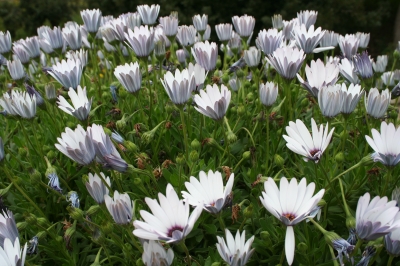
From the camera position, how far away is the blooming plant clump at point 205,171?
1.11 m

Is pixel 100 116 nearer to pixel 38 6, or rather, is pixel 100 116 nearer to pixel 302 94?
pixel 302 94

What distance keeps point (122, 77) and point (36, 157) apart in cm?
54

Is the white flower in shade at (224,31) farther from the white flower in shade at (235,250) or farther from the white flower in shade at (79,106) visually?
the white flower in shade at (235,250)

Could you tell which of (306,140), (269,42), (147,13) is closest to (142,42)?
Result: (269,42)

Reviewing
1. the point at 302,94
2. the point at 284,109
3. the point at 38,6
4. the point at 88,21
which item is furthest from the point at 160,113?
the point at 38,6

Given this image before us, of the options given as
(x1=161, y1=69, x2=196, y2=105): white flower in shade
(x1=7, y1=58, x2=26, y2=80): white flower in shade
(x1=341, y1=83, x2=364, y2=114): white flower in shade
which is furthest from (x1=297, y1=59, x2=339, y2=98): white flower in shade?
(x1=7, y1=58, x2=26, y2=80): white flower in shade

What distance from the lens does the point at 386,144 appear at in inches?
49.2

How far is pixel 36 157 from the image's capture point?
1896 mm

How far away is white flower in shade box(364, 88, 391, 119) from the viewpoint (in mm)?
1512

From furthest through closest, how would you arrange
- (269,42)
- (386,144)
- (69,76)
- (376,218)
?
(269,42)
(69,76)
(386,144)
(376,218)

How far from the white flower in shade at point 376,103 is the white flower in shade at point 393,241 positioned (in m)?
0.56

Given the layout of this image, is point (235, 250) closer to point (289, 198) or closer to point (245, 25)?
point (289, 198)

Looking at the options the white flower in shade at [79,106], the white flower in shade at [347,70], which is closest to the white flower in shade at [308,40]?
the white flower in shade at [347,70]

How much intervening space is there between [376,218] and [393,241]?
13cm
